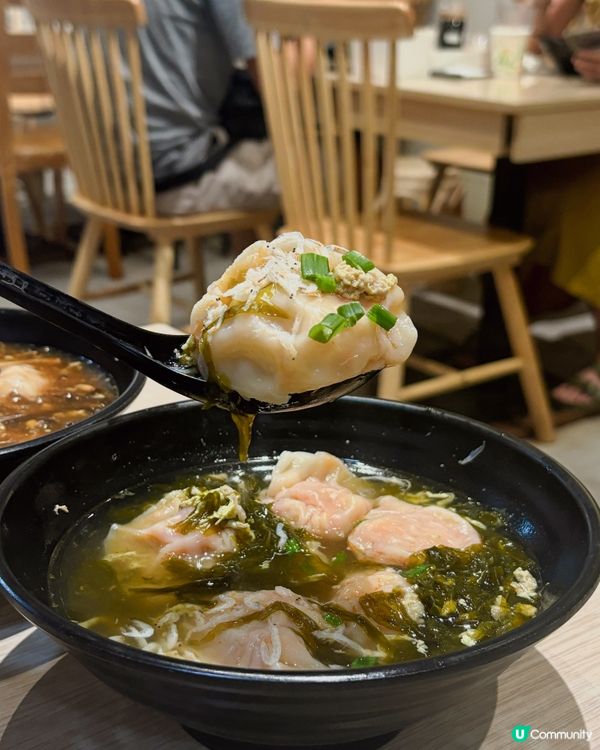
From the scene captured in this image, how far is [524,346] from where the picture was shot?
2404 millimetres

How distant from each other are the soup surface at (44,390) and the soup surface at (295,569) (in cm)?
17

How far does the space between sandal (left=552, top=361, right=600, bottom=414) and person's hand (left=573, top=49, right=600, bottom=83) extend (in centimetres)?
91

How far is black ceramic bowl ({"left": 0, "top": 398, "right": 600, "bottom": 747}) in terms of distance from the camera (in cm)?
52

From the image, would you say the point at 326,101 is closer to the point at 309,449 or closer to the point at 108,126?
the point at 108,126

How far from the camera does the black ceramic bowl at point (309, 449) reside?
0.52 meters

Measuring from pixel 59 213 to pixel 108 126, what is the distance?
209 centimetres

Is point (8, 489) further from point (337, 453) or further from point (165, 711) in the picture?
point (337, 453)

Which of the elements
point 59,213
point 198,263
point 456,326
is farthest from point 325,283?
point 59,213

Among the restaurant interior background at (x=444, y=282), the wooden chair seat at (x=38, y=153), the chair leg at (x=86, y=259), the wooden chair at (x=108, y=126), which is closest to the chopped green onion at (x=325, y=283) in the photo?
the restaurant interior background at (x=444, y=282)

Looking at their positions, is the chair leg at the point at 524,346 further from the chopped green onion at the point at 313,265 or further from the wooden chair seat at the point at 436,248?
the chopped green onion at the point at 313,265

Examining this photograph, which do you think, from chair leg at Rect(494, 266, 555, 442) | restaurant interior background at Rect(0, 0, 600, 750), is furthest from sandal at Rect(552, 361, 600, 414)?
restaurant interior background at Rect(0, 0, 600, 750)

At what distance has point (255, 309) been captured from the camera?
77cm

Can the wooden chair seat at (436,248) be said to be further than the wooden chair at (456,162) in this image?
No

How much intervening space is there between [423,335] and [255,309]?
2590mm
